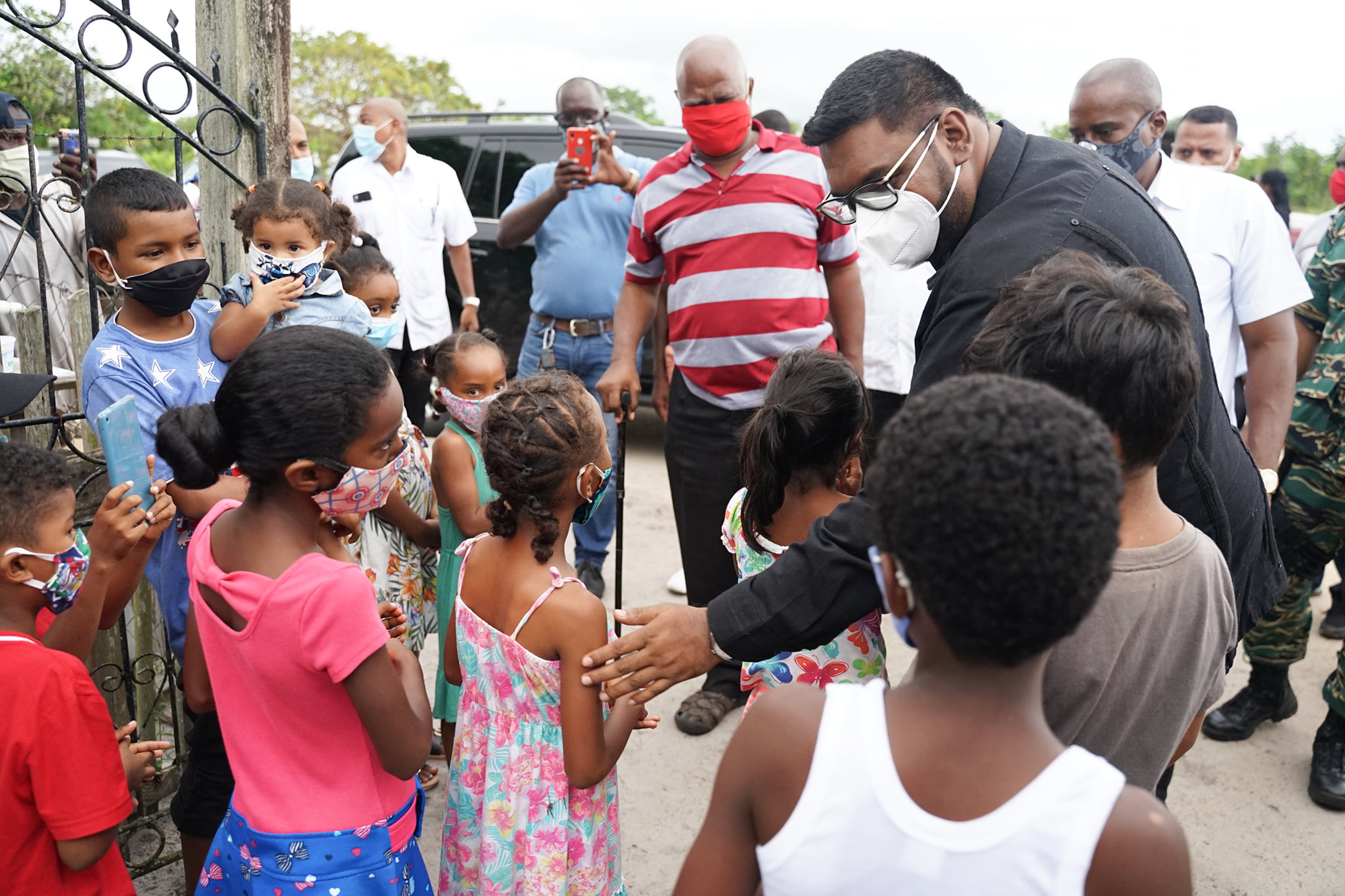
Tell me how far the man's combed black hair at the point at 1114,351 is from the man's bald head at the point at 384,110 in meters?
5.51

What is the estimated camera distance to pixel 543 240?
17.8 ft

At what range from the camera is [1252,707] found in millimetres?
3947

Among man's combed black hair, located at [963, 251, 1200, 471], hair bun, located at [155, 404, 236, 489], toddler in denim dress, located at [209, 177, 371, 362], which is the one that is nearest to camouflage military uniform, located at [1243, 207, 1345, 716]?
man's combed black hair, located at [963, 251, 1200, 471]

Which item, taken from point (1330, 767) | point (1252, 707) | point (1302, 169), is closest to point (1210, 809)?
point (1330, 767)

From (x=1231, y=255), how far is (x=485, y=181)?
592 centimetres

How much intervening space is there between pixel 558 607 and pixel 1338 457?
3.12m

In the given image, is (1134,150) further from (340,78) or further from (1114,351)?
(340,78)

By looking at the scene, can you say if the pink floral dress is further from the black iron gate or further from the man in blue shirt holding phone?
the man in blue shirt holding phone

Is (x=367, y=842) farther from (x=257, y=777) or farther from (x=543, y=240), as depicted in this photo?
(x=543, y=240)

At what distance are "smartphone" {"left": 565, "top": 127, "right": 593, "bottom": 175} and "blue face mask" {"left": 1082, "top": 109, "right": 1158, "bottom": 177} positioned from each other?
2.22 m

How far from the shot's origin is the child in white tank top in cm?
100

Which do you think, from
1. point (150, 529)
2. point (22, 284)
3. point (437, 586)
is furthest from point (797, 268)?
point (22, 284)

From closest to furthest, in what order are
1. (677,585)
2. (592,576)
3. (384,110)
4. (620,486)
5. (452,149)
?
(620,486), (592,576), (677,585), (384,110), (452,149)

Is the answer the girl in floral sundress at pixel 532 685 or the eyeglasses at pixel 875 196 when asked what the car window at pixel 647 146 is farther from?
the girl in floral sundress at pixel 532 685
